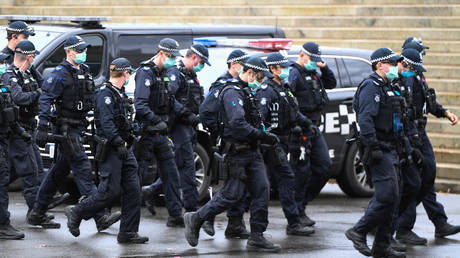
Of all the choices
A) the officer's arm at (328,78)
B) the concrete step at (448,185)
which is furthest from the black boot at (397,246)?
the concrete step at (448,185)

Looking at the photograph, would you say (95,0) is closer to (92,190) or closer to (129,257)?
(92,190)

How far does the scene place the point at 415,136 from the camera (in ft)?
32.4

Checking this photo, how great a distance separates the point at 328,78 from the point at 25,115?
11.0 ft

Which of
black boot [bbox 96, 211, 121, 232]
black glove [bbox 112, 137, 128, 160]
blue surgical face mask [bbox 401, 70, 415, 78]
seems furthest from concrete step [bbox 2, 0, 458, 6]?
black glove [bbox 112, 137, 128, 160]

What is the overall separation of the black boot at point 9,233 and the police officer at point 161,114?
1467mm

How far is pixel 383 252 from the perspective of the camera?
9062 mm

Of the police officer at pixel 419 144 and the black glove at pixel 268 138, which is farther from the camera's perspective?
the police officer at pixel 419 144

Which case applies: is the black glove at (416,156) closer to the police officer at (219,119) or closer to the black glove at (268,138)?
the black glove at (268,138)

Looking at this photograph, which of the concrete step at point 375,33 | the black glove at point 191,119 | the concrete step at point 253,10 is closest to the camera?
the black glove at point 191,119

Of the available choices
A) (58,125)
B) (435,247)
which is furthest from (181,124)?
(435,247)

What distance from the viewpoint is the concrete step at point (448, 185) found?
14.4m

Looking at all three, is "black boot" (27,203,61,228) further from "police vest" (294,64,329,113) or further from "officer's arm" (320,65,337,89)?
"officer's arm" (320,65,337,89)

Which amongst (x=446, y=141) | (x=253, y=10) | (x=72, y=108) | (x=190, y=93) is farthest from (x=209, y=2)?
(x=72, y=108)

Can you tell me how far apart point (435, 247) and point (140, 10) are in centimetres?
1115
